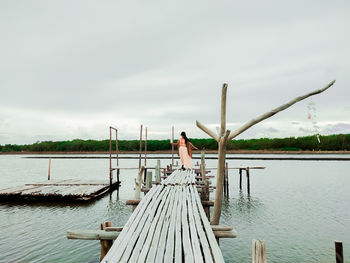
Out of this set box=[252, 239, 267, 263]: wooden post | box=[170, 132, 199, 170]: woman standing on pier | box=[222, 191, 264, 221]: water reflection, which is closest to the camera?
box=[252, 239, 267, 263]: wooden post

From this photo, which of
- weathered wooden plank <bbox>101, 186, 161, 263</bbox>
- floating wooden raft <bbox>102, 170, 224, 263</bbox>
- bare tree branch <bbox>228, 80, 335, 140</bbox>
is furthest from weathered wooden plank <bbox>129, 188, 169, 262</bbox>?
bare tree branch <bbox>228, 80, 335, 140</bbox>

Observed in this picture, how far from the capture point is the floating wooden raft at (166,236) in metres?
3.92

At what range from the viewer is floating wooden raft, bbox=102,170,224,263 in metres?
3.92

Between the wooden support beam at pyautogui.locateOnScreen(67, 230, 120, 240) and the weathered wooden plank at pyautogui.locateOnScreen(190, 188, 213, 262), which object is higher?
the weathered wooden plank at pyautogui.locateOnScreen(190, 188, 213, 262)

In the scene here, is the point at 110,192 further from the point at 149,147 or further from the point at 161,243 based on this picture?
the point at 149,147

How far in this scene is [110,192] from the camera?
20.5 m

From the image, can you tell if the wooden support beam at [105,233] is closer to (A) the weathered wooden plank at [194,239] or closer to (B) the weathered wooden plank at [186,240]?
(A) the weathered wooden plank at [194,239]

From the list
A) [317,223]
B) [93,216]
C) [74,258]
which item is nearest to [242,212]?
[317,223]

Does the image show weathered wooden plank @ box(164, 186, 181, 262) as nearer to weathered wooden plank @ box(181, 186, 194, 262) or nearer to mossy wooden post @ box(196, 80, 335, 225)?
weathered wooden plank @ box(181, 186, 194, 262)

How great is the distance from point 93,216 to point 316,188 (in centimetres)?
2024

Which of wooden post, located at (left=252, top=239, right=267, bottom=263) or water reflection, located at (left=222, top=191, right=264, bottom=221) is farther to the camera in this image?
water reflection, located at (left=222, top=191, right=264, bottom=221)

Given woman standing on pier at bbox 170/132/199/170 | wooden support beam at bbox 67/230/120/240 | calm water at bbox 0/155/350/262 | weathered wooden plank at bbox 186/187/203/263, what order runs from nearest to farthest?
weathered wooden plank at bbox 186/187/203/263 < wooden support beam at bbox 67/230/120/240 < calm water at bbox 0/155/350/262 < woman standing on pier at bbox 170/132/199/170

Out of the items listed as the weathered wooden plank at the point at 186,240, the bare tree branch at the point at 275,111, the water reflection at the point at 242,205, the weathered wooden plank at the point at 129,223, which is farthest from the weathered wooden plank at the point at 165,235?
the water reflection at the point at 242,205

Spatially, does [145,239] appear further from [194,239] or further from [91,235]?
[91,235]
